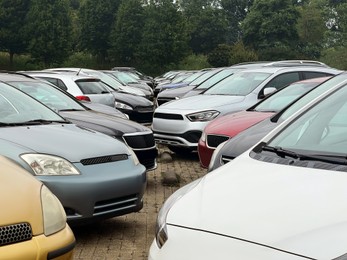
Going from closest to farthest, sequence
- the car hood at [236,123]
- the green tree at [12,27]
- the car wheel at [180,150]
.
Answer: the car hood at [236,123] → the car wheel at [180,150] → the green tree at [12,27]

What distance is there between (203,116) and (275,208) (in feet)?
21.4

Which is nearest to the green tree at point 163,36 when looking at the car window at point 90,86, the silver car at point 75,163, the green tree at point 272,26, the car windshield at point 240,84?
the green tree at point 272,26

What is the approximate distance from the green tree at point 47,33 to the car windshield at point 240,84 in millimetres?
39729

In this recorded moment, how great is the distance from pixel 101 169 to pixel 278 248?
109 inches

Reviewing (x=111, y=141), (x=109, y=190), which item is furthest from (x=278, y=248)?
(x=111, y=141)

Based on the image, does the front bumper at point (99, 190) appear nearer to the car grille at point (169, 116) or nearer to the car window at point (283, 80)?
the car grille at point (169, 116)

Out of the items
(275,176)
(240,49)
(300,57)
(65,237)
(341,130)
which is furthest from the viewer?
(300,57)

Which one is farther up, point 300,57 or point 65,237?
point 65,237

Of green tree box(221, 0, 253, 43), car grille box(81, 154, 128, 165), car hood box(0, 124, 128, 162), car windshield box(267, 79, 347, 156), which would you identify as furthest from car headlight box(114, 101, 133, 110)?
green tree box(221, 0, 253, 43)

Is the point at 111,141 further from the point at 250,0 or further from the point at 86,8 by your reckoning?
the point at 250,0

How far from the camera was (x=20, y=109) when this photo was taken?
5.38 m

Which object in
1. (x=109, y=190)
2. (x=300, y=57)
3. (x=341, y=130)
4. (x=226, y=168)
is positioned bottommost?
(x=300, y=57)

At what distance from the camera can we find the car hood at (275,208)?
6.63 ft

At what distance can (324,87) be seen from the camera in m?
4.44
